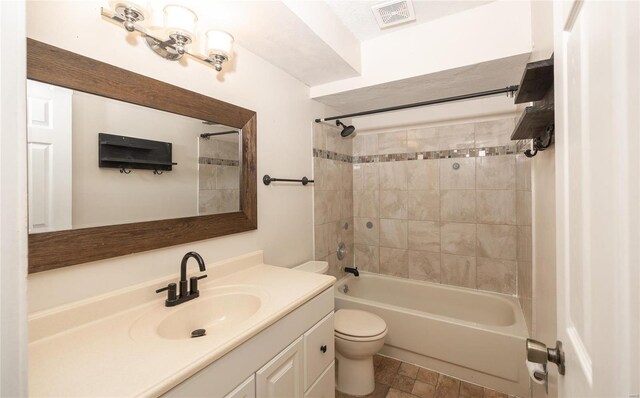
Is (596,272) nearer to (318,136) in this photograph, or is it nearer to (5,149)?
(5,149)

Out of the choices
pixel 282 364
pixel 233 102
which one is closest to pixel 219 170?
pixel 233 102

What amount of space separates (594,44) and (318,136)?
76.7 inches

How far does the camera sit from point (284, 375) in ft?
3.40

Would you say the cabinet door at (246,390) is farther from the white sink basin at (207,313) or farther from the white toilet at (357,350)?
the white toilet at (357,350)

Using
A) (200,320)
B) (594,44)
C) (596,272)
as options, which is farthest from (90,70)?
(596,272)

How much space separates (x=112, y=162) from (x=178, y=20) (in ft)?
2.10

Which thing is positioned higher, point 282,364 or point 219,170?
point 219,170

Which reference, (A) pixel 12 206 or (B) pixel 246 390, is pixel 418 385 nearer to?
(B) pixel 246 390

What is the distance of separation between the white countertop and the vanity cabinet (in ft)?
0.15

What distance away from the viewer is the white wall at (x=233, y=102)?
2.89 feet

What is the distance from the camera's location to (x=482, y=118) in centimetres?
231

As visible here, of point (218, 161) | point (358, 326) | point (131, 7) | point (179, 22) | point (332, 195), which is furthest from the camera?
point (332, 195)

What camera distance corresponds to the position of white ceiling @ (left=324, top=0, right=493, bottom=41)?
5.02ft

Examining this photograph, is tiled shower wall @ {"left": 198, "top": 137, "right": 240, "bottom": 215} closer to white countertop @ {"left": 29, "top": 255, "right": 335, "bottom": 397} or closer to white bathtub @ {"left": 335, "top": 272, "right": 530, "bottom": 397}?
white countertop @ {"left": 29, "top": 255, "right": 335, "bottom": 397}
